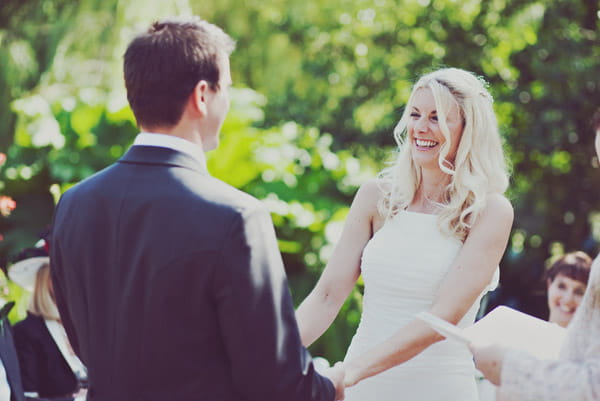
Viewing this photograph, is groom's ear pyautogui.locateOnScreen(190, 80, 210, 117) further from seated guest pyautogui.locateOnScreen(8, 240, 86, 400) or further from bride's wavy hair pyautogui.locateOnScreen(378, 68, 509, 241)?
seated guest pyautogui.locateOnScreen(8, 240, 86, 400)

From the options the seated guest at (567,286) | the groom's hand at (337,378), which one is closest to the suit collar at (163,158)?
the groom's hand at (337,378)

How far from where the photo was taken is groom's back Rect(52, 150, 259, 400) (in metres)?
1.65

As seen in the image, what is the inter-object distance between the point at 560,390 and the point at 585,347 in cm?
12

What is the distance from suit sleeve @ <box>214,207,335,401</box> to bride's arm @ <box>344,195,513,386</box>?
2.40ft

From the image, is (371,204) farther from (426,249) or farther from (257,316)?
(257,316)

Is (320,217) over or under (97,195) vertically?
under

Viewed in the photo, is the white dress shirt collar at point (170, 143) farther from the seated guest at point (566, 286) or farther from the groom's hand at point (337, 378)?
the seated guest at point (566, 286)

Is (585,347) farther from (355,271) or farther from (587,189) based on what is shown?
(587,189)

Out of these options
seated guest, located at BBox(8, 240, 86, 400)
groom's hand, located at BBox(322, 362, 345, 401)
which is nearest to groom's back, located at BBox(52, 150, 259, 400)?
groom's hand, located at BBox(322, 362, 345, 401)

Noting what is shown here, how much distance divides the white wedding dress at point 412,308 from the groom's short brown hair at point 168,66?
43.4 inches

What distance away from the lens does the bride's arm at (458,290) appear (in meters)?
2.45

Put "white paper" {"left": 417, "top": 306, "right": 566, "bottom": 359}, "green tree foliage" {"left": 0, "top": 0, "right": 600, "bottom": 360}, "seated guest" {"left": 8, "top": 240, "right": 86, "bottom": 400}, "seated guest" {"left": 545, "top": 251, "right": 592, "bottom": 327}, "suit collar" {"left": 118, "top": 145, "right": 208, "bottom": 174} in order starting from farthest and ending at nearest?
"green tree foliage" {"left": 0, "top": 0, "right": 600, "bottom": 360}, "seated guest" {"left": 545, "top": 251, "right": 592, "bottom": 327}, "seated guest" {"left": 8, "top": 240, "right": 86, "bottom": 400}, "white paper" {"left": 417, "top": 306, "right": 566, "bottom": 359}, "suit collar" {"left": 118, "top": 145, "right": 208, "bottom": 174}

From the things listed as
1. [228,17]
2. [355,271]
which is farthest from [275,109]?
[355,271]

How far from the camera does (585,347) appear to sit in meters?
1.77
